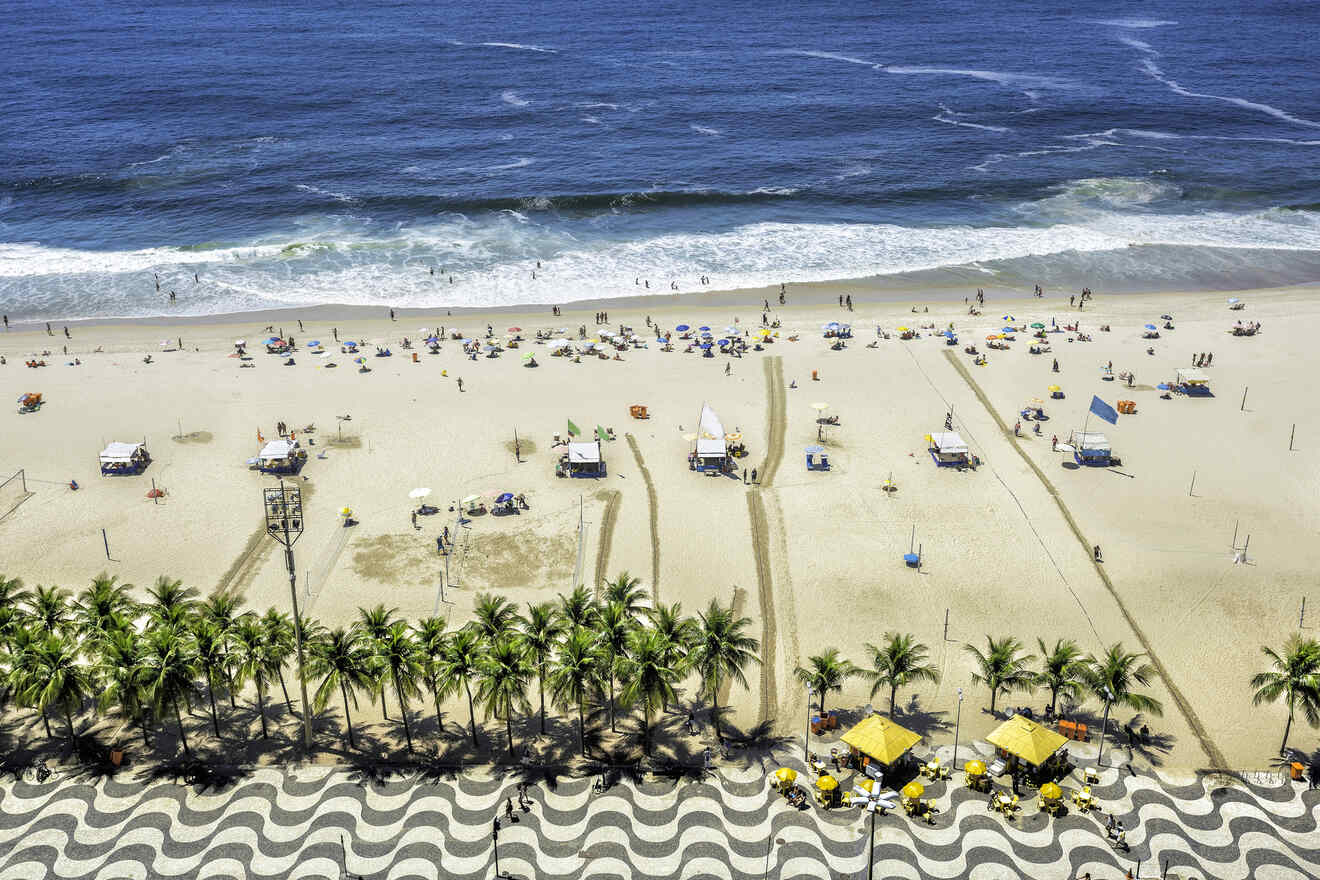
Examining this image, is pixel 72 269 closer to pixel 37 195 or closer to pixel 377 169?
pixel 37 195

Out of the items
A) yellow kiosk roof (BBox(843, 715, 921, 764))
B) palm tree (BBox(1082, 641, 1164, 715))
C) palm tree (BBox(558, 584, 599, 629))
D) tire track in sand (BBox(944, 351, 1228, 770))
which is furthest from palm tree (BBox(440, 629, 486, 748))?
tire track in sand (BBox(944, 351, 1228, 770))

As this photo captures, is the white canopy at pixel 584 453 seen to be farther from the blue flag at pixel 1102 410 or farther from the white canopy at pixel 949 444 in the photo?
the blue flag at pixel 1102 410

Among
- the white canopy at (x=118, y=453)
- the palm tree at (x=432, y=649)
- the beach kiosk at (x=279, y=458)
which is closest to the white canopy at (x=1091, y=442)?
the palm tree at (x=432, y=649)

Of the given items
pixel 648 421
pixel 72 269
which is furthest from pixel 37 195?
pixel 648 421

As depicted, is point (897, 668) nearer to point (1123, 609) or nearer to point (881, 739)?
point (881, 739)

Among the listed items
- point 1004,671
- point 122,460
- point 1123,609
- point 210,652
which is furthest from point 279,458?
point 1123,609

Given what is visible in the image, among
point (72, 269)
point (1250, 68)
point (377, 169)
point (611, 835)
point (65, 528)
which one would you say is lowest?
point (611, 835)
